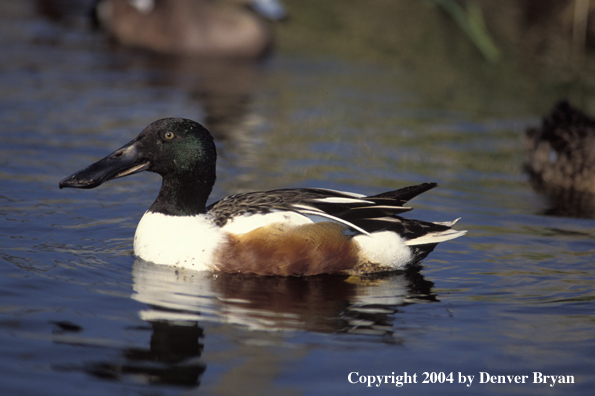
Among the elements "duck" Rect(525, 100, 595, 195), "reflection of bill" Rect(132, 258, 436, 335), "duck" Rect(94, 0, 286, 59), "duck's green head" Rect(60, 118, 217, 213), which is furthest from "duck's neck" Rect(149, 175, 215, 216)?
"duck" Rect(94, 0, 286, 59)

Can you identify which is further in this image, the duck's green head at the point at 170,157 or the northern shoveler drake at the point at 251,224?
the duck's green head at the point at 170,157

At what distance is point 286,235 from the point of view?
554 centimetres

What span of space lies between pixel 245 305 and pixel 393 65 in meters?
8.75

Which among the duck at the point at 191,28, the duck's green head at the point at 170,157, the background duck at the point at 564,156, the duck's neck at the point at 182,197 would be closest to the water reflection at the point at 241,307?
the duck's neck at the point at 182,197

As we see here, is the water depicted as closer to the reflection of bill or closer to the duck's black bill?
the reflection of bill

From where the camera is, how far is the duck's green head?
5801 mm

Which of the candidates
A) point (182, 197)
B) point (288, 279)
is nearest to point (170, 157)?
point (182, 197)

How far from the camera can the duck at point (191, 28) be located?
13352 mm

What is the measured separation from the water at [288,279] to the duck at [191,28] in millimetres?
1519

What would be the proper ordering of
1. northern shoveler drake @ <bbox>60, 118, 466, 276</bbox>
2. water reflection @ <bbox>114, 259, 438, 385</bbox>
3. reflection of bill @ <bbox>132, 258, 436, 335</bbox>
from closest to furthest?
water reflection @ <bbox>114, 259, 438, 385</bbox>, reflection of bill @ <bbox>132, 258, 436, 335</bbox>, northern shoveler drake @ <bbox>60, 118, 466, 276</bbox>

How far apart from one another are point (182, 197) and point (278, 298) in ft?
3.51

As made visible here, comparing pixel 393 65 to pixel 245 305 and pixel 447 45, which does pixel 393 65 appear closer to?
pixel 447 45

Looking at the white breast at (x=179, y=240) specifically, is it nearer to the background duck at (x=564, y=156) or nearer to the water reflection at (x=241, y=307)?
the water reflection at (x=241, y=307)

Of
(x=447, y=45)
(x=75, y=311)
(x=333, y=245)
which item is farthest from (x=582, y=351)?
(x=447, y=45)
